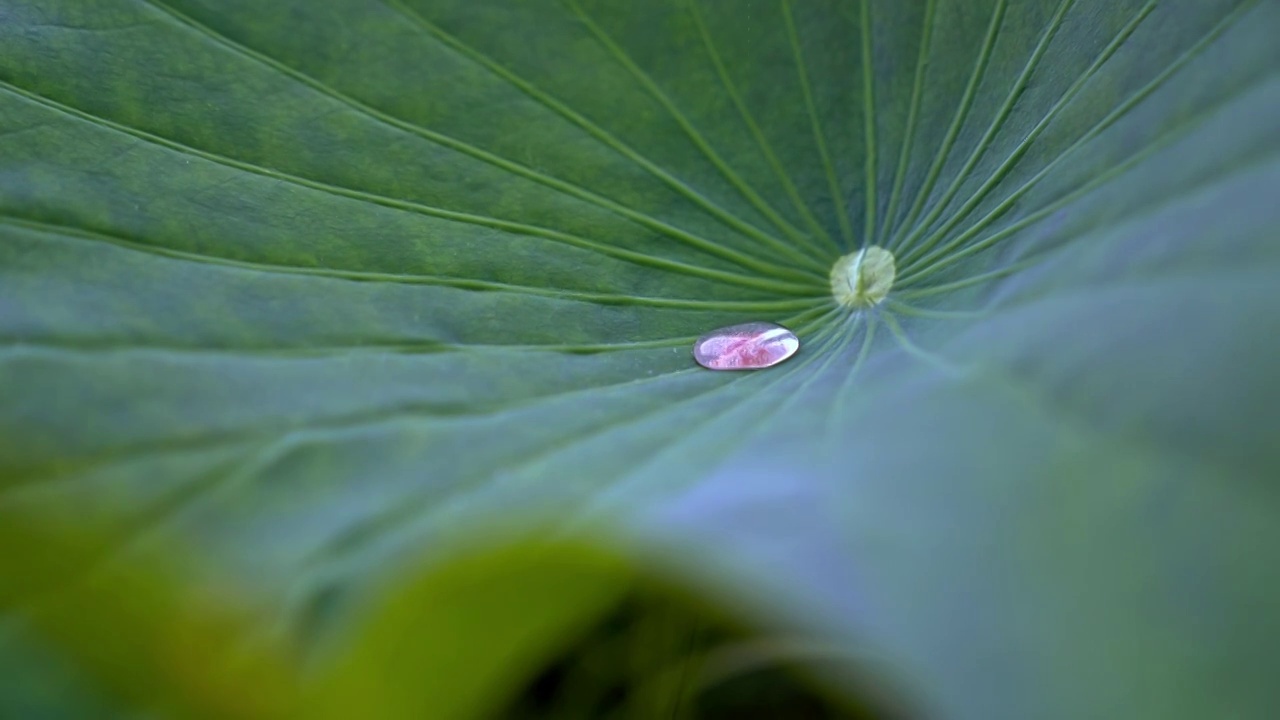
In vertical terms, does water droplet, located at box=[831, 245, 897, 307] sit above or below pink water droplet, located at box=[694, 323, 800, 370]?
above

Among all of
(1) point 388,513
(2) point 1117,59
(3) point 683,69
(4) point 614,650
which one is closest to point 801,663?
(1) point 388,513

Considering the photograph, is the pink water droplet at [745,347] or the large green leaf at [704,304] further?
the pink water droplet at [745,347]

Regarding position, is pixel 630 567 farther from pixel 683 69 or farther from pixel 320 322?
pixel 683 69

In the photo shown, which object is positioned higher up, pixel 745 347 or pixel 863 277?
pixel 863 277

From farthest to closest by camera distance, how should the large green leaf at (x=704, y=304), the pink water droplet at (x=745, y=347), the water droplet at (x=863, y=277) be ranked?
the water droplet at (x=863, y=277)
the pink water droplet at (x=745, y=347)
the large green leaf at (x=704, y=304)

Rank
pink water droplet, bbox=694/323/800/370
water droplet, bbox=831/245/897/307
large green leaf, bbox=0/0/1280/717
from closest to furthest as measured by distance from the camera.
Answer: large green leaf, bbox=0/0/1280/717 < pink water droplet, bbox=694/323/800/370 < water droplet, bbox=831/245/897/307
